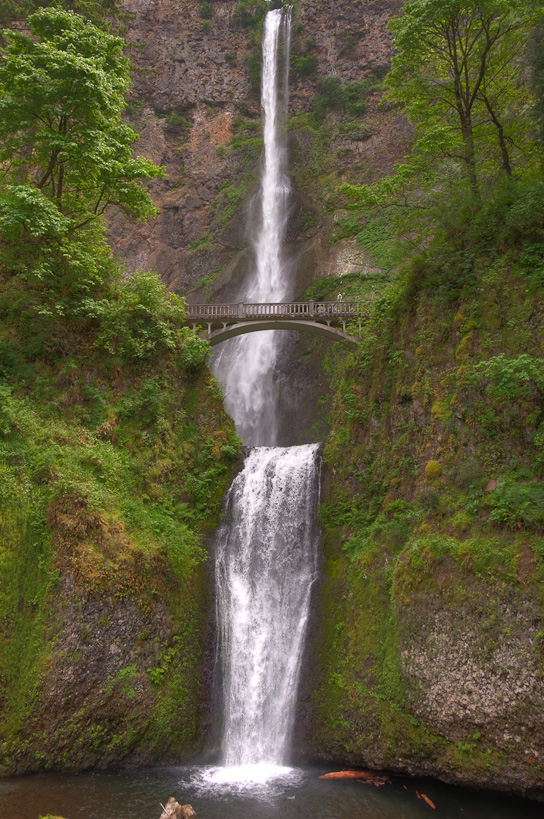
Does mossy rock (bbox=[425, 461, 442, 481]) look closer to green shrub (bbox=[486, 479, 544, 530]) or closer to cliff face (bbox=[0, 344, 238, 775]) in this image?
green shrub (bbox=[486, 479, 544, 530])

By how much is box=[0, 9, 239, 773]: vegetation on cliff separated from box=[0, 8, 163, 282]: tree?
53 mm

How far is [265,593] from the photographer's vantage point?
14.7 metres

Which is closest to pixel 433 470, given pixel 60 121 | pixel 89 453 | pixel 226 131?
pixel 89 453

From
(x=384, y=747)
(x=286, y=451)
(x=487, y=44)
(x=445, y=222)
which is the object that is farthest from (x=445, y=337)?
(x=384, y=747)

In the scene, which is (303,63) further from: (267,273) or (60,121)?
(60,121)

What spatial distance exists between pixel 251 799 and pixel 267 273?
28.5 m

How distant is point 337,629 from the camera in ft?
42.6

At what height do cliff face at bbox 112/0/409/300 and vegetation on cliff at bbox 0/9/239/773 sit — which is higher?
cliff face at bbox 112/0/409/300

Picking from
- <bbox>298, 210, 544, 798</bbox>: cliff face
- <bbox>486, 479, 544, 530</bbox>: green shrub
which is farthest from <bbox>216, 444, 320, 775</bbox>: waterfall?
<bbox>486, 479, 544, 530</bbox>: green shrub

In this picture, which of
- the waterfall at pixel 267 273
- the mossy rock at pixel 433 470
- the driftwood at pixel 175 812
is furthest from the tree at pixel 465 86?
the driftwood at pixel 175 812

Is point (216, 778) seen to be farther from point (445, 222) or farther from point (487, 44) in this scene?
point (487, 44)

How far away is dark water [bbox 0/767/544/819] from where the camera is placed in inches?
364

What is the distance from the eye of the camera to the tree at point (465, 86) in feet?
47.1

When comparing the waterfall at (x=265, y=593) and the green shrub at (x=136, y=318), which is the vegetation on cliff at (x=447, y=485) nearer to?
the waterfall at (x=265, y=593)
